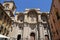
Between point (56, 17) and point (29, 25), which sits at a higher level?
point (56, 17)

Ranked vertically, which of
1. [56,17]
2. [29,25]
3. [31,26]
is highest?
[56,17]

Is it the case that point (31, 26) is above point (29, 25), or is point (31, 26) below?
below

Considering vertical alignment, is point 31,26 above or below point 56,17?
below

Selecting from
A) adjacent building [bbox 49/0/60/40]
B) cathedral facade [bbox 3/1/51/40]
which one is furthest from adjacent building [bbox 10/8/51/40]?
adjacent building [bbox 49/0/60/40]

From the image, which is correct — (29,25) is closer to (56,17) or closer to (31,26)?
(31,26)

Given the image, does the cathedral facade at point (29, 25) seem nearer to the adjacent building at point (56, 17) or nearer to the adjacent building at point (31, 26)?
the adjacent building at point (31, 26)

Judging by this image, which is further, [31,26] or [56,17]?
[31,26]

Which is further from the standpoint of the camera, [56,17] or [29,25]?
[29,25]

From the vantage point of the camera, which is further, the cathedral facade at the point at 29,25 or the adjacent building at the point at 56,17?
the cathedral facade at the point at 29,25

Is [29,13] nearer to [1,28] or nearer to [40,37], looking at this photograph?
[40,37]

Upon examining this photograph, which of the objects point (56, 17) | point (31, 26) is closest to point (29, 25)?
point (31, 26)

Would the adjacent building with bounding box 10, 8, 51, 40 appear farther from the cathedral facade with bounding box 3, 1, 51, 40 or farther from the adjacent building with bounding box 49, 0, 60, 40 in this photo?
the adjacent building with bounding box 49, 0, 60, 40

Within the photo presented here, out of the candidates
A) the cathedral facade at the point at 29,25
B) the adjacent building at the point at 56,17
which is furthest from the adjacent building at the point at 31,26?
the adjacent building at the point at 56,17

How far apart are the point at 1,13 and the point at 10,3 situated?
16485 mm
